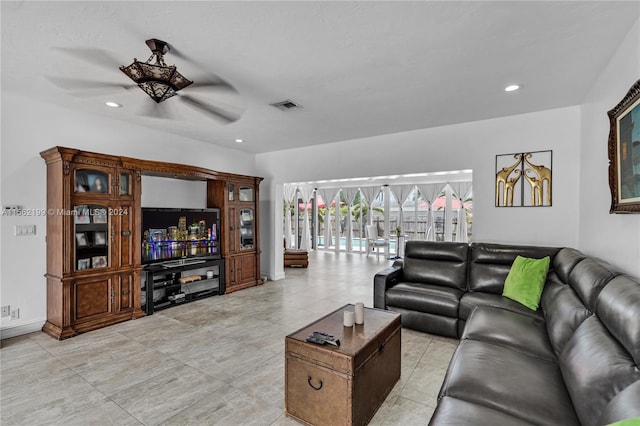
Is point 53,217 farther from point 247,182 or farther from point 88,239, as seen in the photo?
point 247,182

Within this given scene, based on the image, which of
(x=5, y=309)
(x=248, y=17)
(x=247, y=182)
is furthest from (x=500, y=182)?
(x=5, y=309)

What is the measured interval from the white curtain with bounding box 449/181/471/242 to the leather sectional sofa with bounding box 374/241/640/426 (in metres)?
5.60

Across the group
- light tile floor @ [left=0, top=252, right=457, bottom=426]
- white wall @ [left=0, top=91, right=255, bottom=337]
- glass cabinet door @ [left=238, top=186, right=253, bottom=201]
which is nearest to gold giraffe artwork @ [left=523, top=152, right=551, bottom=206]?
light tile floor @ [left=0, top=252, right=457, bottom=426]

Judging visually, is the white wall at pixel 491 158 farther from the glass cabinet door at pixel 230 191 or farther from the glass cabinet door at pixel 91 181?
the glass cabinet door at pixel 91 181

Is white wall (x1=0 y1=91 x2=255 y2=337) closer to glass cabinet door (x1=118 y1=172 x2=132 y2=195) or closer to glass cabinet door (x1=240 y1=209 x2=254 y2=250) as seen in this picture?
glass cabinet door (x1=118 y1=172 x2=132 y2=195)

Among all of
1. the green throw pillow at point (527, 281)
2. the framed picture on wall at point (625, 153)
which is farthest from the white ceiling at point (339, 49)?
the green throw pillow at point (527, 281)

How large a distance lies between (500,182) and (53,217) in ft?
18.5

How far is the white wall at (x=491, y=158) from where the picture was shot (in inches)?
145

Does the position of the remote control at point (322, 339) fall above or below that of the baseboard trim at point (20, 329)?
above

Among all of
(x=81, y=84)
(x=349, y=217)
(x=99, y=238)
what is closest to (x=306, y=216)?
(x=349, y=217)

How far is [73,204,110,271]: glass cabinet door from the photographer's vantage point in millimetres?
3504

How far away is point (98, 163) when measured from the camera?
363 cm

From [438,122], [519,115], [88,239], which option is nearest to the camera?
[88,239]

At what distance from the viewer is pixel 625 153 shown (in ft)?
6.98
